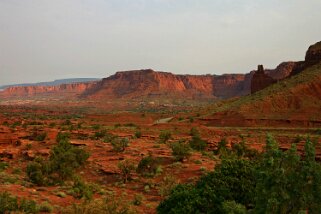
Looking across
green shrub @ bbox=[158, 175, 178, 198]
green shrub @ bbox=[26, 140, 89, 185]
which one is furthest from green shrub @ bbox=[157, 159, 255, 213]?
green shrub @ bbox=[26, 140, 89, 185]

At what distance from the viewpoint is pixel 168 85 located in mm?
169000

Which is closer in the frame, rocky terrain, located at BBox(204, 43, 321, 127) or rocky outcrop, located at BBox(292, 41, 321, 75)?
rocky terrain, located at BBox(204, 43, 321, 127)

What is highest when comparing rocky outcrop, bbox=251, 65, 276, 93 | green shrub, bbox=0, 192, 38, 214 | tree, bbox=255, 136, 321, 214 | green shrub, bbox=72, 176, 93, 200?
rocky outcrop, bbox=251, 65, 276, 93

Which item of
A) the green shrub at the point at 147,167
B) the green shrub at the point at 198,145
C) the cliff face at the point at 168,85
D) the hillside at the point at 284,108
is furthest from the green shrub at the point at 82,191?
the cliff face at the point at 168,85

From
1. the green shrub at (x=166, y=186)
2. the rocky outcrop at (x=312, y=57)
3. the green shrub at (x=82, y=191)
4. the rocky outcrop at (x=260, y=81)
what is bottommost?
the green shrub at (x=166, y=186)

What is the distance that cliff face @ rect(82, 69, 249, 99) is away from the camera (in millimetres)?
159750

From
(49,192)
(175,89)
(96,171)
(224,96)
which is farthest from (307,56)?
(175,89)

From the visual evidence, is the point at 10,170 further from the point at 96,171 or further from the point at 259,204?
the point at 259,204

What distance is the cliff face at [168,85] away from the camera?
159750mm

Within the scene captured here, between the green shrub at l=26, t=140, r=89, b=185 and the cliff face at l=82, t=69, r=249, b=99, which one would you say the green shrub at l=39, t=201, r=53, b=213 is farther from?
the cliff face at l=82, t=69, r=249, b=99

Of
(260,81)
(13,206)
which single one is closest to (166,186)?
(13,206)

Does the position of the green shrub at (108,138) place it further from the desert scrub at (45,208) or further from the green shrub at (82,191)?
the desert scrub at (45,208)

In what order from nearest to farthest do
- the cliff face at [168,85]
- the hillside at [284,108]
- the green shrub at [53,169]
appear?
the green shrub at [53,169], the hillside at [284,108], the cliff face at [168,85]

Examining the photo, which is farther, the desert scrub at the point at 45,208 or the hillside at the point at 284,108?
the hillside at the point at 284,108
